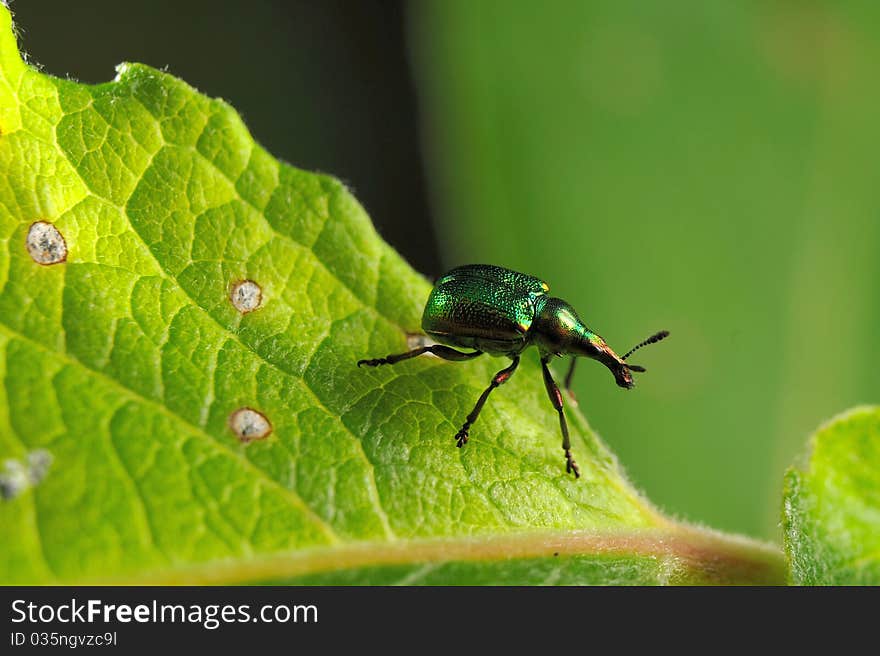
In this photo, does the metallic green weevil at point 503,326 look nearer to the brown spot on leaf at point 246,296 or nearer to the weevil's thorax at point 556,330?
the weevil's thorax at point 556,330

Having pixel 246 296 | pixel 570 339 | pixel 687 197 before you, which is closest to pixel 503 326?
pixel 570 339

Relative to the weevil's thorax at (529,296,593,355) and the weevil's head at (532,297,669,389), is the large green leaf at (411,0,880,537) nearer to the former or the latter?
the weevil's head at (532,297,669,389)

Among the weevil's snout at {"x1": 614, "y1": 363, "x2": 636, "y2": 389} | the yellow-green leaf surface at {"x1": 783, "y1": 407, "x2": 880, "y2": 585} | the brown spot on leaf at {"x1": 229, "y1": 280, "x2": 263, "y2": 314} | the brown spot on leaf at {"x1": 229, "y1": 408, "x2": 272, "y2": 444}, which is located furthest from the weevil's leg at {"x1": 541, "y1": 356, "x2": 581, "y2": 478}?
the brown spot on leaf at {"x1": 229, "y1": 280, "x2": 263, "y2": 314}

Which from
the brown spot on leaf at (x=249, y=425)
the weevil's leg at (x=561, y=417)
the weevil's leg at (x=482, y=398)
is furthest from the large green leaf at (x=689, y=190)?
the brown spot on leaf at (x=249, y=425)

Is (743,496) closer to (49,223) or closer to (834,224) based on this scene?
(834,224)

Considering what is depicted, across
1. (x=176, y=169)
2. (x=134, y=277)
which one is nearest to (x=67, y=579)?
(x=134, y=277)

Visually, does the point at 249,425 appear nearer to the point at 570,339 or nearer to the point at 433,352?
the point at 433,352
